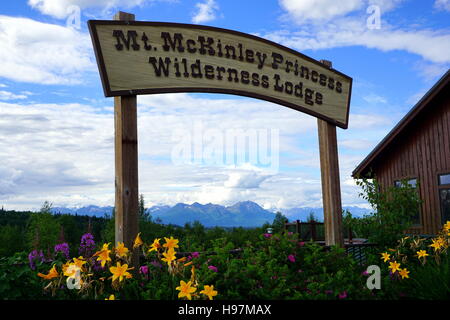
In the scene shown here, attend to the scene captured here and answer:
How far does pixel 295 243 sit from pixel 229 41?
3124 millimetres

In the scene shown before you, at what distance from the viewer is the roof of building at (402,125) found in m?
12.3

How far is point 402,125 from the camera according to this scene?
1344 centimetres

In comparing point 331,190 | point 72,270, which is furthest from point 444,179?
point 72,270

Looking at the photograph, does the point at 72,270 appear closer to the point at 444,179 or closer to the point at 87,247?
the point at 87,247

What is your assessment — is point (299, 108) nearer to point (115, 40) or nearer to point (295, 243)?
point (295, 243)

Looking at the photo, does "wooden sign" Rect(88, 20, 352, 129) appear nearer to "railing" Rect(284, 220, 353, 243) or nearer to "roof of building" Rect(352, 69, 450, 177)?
"roof of building" Rect(352, 69, 450, 177)

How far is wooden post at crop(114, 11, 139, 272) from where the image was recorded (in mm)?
5406

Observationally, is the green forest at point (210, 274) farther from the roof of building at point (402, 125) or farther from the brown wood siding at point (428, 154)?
the roof of building at point (402, 125)

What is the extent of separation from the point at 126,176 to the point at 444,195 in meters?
10.6

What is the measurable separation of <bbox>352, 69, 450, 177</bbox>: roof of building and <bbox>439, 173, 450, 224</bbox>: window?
1828mm

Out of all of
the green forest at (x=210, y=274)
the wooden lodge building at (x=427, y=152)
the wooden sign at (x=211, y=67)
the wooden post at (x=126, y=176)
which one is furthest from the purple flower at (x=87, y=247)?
the wooden lodge building at (x=427, y=152)

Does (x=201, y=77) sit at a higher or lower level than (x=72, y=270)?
higher

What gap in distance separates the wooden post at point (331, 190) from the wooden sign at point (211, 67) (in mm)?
501
